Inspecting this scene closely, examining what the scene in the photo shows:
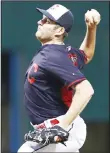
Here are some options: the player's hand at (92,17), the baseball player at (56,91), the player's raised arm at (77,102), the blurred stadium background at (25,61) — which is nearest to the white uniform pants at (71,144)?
the baseball player at (56,91)

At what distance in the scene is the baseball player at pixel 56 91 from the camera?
416cm

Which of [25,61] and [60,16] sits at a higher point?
[60,16]

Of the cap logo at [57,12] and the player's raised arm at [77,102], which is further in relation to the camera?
the cap logo at [57,12]

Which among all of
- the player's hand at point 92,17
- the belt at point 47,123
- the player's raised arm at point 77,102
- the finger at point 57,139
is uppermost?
the player's hand at point 92,17

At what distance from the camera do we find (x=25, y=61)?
23.2 ft

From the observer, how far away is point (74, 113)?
414 centimetres

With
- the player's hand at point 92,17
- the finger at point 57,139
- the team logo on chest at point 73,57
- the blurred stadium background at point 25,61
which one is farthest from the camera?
the blurred stadium background at point 25,61

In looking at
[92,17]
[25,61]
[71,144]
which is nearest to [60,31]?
[92,17]

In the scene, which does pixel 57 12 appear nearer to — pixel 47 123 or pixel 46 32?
pixel 46 32

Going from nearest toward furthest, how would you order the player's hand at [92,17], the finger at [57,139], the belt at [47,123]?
1. the finger at [57,139]
2. the belt at [47,123]
3. the player's hand at [92,17]

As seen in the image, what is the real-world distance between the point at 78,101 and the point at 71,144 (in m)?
0.32

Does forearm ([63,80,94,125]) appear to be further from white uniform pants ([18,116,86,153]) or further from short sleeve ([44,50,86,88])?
white uniform pants ([18,116,86,153])

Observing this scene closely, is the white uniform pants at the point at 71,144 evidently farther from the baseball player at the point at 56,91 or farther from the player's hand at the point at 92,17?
the player's hand at the point at 92,17

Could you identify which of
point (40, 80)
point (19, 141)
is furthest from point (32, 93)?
point (19, 141)
